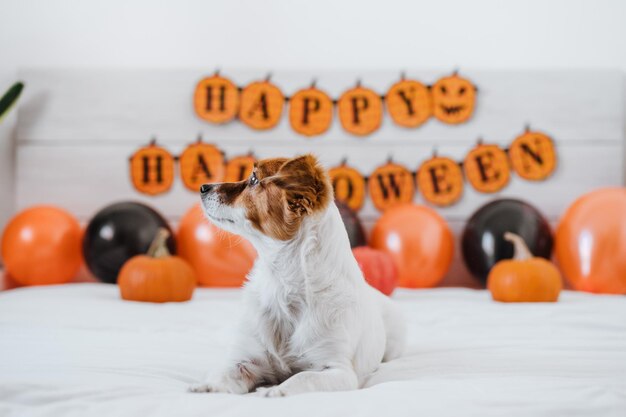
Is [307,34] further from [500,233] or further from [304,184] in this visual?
[304,184]

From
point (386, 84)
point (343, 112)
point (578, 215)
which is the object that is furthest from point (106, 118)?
point (578, 215)

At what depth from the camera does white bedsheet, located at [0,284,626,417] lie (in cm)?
99

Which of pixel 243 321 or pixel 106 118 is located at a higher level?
pixel 106 118

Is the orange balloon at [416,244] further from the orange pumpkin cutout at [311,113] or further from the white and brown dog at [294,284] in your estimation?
the white and brown dog at [294,284]

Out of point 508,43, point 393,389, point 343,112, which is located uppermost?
point 508,43

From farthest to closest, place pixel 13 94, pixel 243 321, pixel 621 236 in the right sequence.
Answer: pixel 13 94
pixel 621 236
pixel 243 321

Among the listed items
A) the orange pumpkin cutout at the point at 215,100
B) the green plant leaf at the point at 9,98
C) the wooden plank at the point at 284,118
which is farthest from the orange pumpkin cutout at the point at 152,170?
the green plant leaf at the point at 9,98

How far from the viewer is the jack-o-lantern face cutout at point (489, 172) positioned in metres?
3.55

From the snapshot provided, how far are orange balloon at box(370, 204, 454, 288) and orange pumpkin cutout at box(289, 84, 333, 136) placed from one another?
73 cm

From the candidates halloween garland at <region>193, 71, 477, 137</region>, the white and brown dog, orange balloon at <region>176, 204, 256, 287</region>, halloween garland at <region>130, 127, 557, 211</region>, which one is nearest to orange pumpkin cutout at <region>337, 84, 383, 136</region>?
halloween garland at <region>193, 71, 477, 137</region>

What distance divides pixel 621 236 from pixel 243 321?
6.98ft

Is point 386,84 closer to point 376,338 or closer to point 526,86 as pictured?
point 526,86

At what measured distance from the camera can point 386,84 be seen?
3627 millimetres

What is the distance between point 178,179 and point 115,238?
0.65 metres
